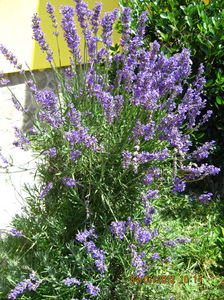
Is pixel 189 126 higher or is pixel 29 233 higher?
pixel 189 126

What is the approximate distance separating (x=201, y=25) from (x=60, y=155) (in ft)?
6.66

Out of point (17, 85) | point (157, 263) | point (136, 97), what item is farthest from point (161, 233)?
point (17, 85)

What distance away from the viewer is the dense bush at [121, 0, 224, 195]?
316 cm

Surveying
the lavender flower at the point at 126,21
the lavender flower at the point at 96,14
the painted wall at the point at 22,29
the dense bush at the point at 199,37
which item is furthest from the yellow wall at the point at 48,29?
the lavender flower at the point at 126,21

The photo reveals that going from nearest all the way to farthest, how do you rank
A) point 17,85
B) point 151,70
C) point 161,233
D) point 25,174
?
1. point 151,70
2. point 161,233
3. point 25,174
4. point 17,85

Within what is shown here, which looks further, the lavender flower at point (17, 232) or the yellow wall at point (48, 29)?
the yellow wall at point (48, 29)

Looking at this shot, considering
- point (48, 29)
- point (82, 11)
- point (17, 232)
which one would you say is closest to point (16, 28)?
point (48, 29)

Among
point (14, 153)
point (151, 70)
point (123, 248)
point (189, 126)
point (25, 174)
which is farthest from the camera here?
point (14, 153)

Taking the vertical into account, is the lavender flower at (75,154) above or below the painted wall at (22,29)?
below

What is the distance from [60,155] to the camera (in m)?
2.58

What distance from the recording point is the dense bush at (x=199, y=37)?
10.4ft

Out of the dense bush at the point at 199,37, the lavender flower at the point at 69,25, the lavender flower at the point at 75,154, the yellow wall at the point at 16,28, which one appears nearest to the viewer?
the lavender flower at the point at 75,154

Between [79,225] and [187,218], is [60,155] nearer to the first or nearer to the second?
[79,225]

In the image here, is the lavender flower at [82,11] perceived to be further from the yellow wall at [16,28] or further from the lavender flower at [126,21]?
the yellow wall at [16,28]
